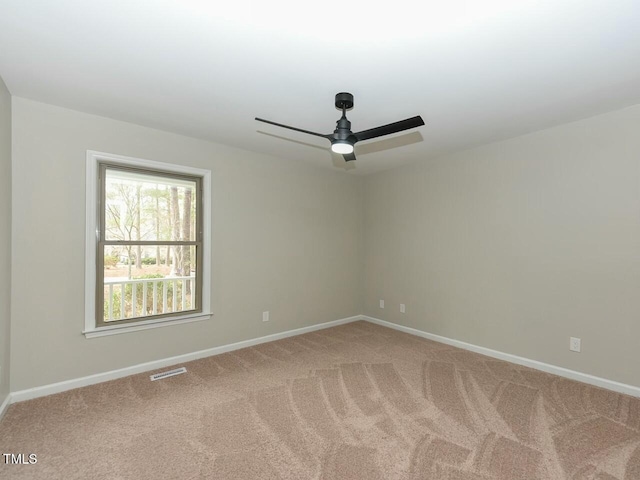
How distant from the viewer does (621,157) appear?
114 inches

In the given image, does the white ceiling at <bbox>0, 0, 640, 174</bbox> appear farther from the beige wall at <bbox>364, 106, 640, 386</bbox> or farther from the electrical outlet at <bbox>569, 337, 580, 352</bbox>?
the electrical outlet at <bbox>569, 337, 580, 352</bbox>

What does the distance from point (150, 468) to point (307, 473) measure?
927 millimetres

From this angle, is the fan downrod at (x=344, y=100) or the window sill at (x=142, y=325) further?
the window sill at (x=142, y=325)

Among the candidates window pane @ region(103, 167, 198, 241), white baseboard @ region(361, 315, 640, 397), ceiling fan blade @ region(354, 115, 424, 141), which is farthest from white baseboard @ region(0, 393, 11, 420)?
white baseboard @ region(361, 315, 640, 397)

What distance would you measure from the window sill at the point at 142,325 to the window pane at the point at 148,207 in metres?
0.88

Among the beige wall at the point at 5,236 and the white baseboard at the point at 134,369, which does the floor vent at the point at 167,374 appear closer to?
the white baseboard at the point at 134,369

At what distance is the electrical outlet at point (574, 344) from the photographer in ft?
10.3

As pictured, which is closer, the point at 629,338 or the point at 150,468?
the point at 150,468

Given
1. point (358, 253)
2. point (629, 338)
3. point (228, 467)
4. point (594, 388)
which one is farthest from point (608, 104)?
point (228, 467)

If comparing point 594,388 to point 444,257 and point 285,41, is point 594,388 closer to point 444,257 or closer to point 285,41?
point 444,257

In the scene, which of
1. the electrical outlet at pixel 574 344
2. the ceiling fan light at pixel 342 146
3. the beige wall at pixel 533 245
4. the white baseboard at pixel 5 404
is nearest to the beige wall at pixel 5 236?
the white baseboard at pixel 5 404

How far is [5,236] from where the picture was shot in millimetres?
2545

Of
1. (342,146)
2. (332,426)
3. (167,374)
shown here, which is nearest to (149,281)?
(167,374)

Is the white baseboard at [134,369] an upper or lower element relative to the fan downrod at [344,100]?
lower
